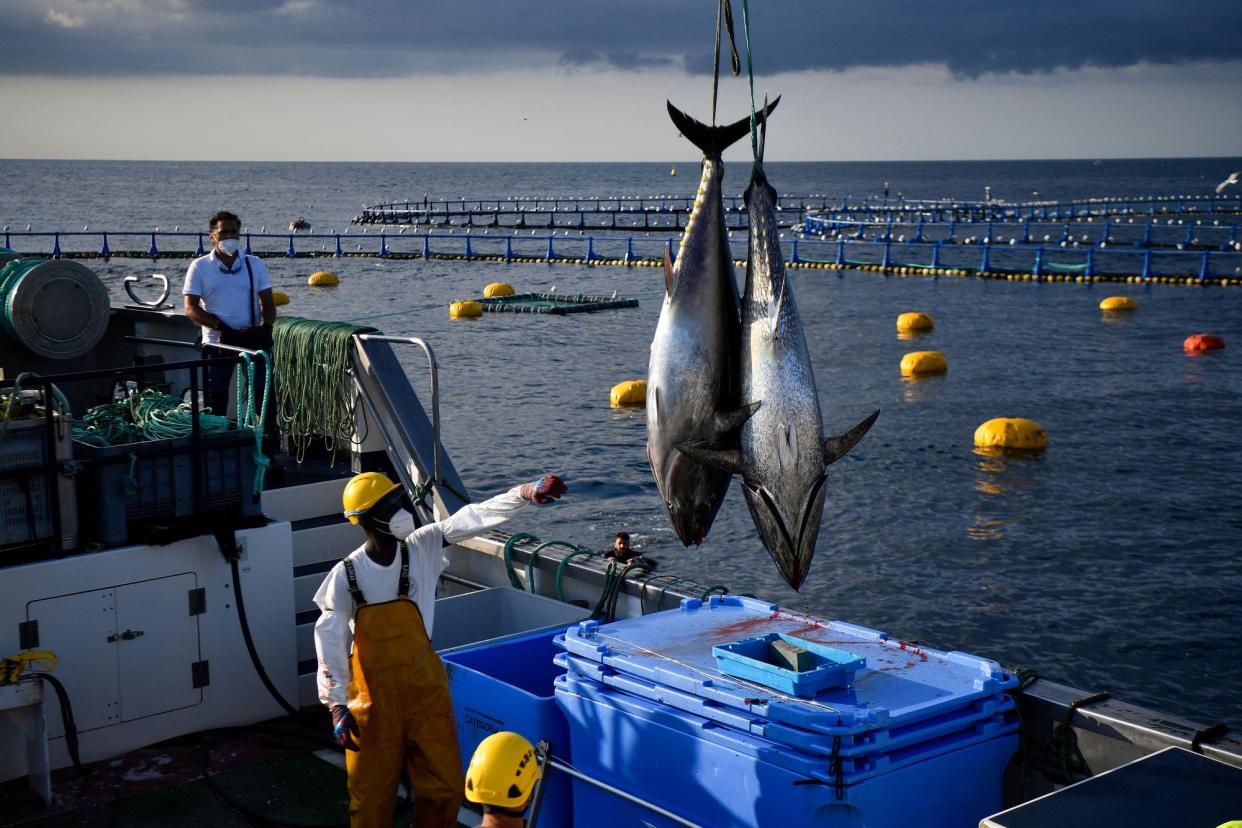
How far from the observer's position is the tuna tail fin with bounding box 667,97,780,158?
163 inches

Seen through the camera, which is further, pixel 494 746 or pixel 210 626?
pixel 210 626

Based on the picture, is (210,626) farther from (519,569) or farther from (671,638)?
Answer: (671,638)

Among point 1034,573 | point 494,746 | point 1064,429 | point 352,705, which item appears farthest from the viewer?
point 1064,429

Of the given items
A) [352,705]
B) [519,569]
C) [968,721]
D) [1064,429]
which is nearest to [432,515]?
[519,569]

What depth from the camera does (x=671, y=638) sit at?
5387 mm

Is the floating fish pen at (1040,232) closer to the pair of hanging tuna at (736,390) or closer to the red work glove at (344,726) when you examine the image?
the red work glove at (344,726)

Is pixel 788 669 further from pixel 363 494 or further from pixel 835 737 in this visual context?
pixel 363 494

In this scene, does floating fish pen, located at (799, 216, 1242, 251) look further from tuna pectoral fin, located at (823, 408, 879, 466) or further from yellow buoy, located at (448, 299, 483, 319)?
tuna pectoral fin, located at (823, 408, 879, 466)

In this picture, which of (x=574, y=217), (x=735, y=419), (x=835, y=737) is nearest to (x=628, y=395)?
(x=835, y=737)

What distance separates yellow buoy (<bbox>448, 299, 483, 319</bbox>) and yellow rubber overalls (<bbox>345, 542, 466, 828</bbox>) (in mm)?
35412

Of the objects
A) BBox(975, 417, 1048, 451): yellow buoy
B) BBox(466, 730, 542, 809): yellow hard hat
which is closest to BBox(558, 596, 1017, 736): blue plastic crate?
BBox(466, 730, 542, 809): yellow hard hat

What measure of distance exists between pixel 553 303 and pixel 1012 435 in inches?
843

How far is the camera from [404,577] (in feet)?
17.2

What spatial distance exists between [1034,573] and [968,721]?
41.0 feet
